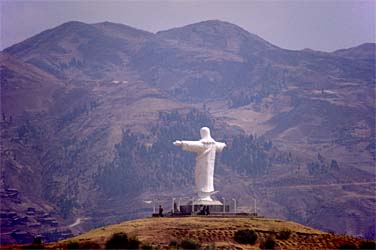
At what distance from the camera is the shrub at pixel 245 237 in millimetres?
70100

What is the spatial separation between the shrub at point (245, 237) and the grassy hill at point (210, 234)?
33 centimetres

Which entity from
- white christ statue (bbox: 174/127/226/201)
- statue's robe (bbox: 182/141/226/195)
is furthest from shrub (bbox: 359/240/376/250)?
statue's robe (bbox: 182/141/226/195)

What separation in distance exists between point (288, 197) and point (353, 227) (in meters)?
22.0

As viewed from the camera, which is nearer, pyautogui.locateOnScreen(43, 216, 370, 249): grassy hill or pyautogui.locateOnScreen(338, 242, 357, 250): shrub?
pyautogui.locateOnScreen(43, 216, 370, 249): grassy hill

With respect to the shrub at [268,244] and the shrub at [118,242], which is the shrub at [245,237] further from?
the shrub at [118,242]

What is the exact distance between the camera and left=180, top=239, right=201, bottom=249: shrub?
66.4 metres

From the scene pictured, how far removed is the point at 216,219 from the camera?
244ft

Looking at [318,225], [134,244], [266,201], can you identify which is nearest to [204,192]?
[134,244]

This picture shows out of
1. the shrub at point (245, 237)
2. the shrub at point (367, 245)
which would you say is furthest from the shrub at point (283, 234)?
the shrub at point (367, 245)

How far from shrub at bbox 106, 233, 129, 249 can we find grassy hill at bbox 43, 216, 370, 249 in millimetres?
916

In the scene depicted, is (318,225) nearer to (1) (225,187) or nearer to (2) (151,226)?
(1) (225,187)

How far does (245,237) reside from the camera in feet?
230

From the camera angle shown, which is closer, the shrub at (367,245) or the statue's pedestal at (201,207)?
the shrub at (367,245)

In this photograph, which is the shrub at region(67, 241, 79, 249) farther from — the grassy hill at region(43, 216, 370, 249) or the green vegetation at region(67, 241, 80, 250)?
the grassy hill at region(43, 216, 370, 249)
